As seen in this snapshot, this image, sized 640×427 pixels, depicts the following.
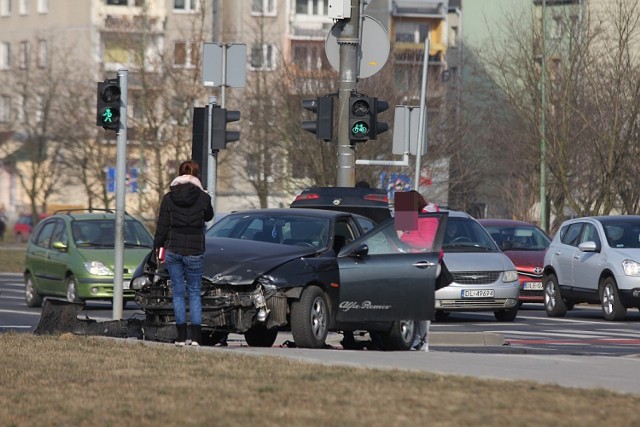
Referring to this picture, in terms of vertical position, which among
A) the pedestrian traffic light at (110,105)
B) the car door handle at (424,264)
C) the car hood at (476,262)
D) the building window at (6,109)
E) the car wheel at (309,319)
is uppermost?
the pedestrian traffic light at (110,105)

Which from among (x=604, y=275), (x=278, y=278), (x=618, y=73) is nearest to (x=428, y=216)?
(x=278, y=278)

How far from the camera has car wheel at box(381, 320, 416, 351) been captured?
58.3 feet

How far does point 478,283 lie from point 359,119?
10.5ft

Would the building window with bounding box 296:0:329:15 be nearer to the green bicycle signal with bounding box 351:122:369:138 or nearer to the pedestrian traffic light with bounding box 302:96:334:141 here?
the pedestrian traffic light with bounding box 302:96:334:141

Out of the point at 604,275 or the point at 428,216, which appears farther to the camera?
the point at 604,275

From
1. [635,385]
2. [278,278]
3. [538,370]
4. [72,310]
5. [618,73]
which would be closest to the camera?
[635,385]

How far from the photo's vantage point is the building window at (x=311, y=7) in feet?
335

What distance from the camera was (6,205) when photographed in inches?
4090

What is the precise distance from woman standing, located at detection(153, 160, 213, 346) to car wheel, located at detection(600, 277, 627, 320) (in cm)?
1097

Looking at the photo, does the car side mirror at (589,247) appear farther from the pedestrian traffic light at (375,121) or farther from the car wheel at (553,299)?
the pedestrian traffic light at (375,121)

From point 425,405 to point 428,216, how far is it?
22.7ft

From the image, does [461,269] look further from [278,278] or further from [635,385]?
[635,385]

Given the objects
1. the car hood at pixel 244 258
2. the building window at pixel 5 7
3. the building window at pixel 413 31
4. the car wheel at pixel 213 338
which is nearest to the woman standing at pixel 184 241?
the car hood at pixel 244 258

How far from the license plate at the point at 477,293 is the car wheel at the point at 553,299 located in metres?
3.04
